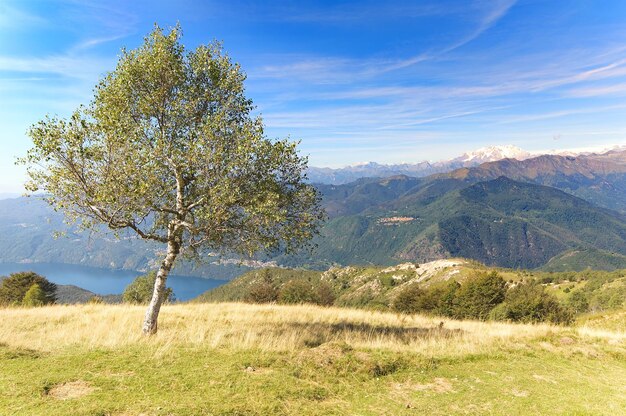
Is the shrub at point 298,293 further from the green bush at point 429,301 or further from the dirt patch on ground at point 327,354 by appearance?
the dirt patch on ground at point 327,354

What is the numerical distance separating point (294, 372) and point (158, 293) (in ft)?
30.2

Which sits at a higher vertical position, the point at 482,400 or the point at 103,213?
the point at 103,213

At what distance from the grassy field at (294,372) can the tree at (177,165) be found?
442 centimetres

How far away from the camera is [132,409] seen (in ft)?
27.0

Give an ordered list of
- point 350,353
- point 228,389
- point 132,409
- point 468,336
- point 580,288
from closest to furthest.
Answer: point 132,409 < point 228,389 < point 350,353 < point 468,336 < point 580,288

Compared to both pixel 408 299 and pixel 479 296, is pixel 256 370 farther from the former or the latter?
pixel 408 299

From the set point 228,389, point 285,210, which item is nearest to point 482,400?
point 228,389

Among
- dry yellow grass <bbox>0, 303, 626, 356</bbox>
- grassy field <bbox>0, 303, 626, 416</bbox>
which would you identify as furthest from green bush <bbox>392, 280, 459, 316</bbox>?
grassy field <bbox>0, 303, 626, 416</bbox>

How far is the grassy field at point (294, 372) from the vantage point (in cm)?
904

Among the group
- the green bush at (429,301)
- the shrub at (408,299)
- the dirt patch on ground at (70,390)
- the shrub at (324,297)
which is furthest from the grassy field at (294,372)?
the shrub at (408,299)

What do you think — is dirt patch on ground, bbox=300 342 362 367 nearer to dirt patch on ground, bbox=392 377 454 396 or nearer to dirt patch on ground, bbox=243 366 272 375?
dirt patch on ground, bbox=243 366 272 375

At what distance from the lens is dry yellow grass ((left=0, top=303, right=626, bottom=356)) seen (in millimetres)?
14867

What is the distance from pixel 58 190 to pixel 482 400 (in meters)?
18.8

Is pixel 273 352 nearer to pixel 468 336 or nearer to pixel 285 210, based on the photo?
pixel 285 210
